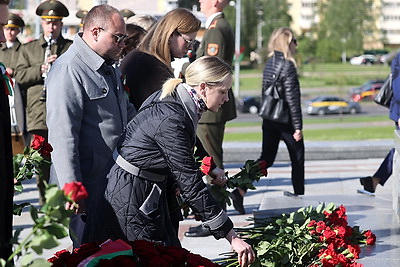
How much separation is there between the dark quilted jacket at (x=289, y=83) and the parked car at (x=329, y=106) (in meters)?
39.8

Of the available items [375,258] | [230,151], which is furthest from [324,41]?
[375,258]

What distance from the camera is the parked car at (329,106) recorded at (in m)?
48.6

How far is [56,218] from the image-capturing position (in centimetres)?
256

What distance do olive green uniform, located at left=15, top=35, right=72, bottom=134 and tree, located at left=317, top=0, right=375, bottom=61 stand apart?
3546 inches

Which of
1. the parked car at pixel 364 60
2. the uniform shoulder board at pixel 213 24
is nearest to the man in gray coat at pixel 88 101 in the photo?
the uniform shoulder board at pixel 213 24

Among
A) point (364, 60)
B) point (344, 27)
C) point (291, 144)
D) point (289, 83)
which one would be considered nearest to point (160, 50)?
point (289, 83)

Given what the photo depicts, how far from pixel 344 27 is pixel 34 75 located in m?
90.6

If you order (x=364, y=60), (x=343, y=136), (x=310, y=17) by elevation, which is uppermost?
(x=343, y=136)

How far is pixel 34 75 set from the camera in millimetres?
8414

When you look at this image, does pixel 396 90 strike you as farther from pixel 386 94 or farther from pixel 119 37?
pixel 119 37

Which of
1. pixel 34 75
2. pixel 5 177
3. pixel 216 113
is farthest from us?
pixel 34 75

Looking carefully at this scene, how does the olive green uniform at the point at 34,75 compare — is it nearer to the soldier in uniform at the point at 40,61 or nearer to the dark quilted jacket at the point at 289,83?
the soldier in uniform at the point at 40,61

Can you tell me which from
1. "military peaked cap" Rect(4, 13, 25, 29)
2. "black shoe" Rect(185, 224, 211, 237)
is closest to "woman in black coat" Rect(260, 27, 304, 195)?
"black shoe" Rect(185, 224, 211, 237)

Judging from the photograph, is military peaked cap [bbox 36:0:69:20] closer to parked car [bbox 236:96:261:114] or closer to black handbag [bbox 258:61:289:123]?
black handbag [bbox 258:61:289:123]
